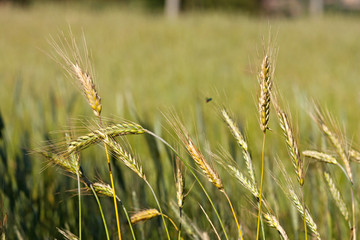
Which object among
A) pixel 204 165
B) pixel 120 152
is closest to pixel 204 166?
pixel 204 165

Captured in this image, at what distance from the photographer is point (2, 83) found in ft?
13.6

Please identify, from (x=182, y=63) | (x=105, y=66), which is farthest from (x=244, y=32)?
(x=105, y=66)

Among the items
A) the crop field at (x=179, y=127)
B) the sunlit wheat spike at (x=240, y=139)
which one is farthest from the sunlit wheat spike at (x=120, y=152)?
the sunlit wheat spike at (x=240, y=139)

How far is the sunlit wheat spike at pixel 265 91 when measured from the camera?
67 cm

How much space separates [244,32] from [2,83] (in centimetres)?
546

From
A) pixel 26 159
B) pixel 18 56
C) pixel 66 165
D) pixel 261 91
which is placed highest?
pixel 261 91

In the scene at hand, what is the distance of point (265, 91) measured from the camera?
0.69m

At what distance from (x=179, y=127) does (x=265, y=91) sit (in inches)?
5.8

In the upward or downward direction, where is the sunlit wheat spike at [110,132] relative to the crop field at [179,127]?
upward

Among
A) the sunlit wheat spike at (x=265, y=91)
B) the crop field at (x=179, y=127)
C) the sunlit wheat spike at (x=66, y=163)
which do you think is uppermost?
the sunlit wheat spike at (x=265, y=91)

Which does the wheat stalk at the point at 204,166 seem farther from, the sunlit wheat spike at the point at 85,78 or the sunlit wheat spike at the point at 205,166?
the sunlit wheat spike at the point at 85,78

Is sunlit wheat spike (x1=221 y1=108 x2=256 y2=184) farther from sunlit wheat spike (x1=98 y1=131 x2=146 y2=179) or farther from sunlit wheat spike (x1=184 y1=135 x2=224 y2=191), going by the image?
sunlit wheat spike (x1=98 y1=131 x2=146 y2=179)

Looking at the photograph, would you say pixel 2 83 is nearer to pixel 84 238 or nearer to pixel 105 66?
pixel 105 66

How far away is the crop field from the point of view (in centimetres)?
71
